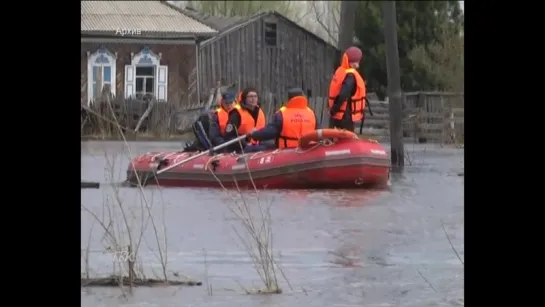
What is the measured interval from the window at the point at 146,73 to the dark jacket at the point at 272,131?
81.2 feet

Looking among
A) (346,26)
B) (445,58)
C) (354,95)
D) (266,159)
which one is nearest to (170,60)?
(346,26)

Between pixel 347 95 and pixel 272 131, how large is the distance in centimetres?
238

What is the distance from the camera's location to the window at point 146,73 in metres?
42.1

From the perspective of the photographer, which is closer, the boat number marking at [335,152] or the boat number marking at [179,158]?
the boat number marking at [335,152]

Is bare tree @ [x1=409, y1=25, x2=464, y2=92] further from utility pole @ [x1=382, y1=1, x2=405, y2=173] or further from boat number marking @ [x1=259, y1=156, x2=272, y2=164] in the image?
boat number marking @ [x1=259, y1=156, x2=272, y2=164]

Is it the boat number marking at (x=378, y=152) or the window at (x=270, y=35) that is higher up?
the window at (x=270, y=35)

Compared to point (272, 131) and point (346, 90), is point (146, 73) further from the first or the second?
point (272, 131)

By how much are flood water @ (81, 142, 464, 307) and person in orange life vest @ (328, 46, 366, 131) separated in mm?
1782

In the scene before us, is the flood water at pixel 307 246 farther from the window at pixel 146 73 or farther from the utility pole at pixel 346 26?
the window at pixel 146 73

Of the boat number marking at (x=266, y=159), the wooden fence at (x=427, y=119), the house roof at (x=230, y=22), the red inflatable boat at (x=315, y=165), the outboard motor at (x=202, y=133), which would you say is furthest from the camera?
the house roof at (x=230, y=22)

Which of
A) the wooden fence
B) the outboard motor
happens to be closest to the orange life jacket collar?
the outboard motor

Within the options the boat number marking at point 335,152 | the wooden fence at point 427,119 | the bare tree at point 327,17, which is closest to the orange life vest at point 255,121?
the boat number marking at point 335,152

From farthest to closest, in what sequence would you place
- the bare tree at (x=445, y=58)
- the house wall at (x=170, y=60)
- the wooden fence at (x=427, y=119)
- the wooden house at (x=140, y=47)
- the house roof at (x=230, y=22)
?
the house roof at (x=230, y=22)
the house wall at (x=170, y=60)
the wooden house at (x=140, y=47)
the bare tree at (x=445, y=58)
the wooden fence at (x=427, y=119)
